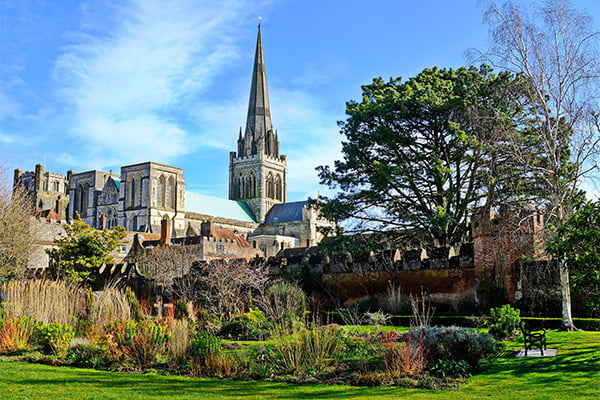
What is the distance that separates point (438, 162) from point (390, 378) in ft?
52.0

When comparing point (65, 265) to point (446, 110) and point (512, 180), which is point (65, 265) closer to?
point (446, 110)

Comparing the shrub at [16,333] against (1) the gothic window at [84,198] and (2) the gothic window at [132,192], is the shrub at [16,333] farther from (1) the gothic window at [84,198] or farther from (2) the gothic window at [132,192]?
(1) the gothic window at [84,198]

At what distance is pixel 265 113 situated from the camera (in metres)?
109

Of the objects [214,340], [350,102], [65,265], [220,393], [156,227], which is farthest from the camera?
[156,227]

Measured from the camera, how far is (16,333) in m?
13.9

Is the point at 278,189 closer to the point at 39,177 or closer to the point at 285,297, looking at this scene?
the point at 39,177

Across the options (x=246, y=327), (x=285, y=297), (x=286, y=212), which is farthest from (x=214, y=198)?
(x=246, y=327)

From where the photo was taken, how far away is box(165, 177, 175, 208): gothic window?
8688 centimetres

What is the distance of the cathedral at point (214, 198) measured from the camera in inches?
3374

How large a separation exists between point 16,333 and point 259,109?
96563 mm

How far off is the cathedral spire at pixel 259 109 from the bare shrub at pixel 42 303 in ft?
305

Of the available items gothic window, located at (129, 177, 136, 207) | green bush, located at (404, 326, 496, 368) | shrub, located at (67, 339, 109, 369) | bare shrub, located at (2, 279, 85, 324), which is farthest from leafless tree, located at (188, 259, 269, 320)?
gothic window, located at (129, 177, 136, 207)

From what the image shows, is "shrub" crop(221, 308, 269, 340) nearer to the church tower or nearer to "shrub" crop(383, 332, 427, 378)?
"shrub" crop(383, 332, 427, 378)

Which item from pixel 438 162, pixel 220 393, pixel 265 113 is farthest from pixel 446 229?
pixel 265 113
